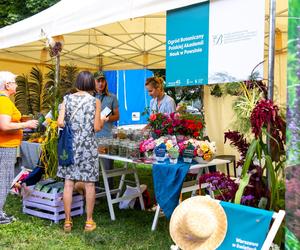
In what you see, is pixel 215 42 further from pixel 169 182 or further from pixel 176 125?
pixel 169 182

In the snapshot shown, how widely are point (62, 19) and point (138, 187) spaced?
1.92m

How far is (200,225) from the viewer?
7.36ft

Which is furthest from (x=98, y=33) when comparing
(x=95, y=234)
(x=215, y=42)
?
(x=215, y=42)

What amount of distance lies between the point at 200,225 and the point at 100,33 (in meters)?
5.31

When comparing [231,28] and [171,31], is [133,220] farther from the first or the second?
[231,28]

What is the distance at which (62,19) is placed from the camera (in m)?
3.93

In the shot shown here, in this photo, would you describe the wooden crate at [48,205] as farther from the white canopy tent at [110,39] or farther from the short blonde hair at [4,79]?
the white canopy tent at [110,39]

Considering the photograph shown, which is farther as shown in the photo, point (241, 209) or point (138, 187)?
point (138, 187)

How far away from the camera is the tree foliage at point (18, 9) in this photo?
Result: 1199 cm

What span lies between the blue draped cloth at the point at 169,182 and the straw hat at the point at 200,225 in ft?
3.16

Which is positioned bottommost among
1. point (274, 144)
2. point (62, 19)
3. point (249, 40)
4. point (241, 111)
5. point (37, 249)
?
point (37, 249)

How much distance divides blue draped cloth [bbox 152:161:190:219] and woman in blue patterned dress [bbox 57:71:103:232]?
650 mm

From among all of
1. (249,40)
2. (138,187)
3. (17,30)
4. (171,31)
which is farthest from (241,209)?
(17,30)

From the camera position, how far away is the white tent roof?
3.40 metres
